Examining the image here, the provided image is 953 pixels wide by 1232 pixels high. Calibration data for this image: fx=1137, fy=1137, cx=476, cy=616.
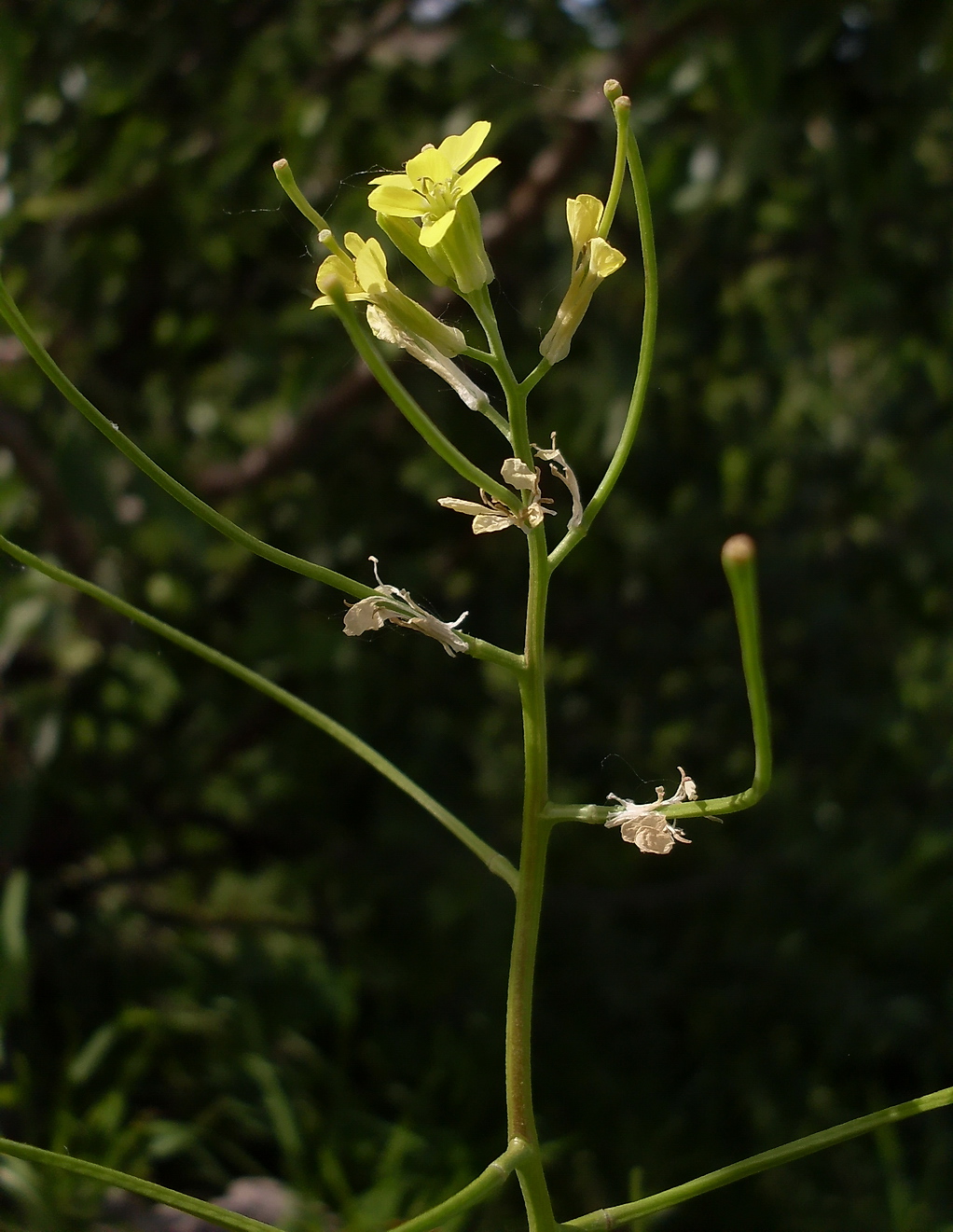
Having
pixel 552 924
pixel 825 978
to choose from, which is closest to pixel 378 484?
pixel 552 924

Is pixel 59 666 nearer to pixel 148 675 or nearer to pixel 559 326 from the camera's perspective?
pixel 148 675

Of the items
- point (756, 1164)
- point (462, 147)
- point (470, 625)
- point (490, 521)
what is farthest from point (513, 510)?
point (470, 625)

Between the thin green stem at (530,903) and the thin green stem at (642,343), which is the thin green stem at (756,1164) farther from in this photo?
the thin green stem at (642,343)

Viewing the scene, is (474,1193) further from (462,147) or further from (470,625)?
(470,625)

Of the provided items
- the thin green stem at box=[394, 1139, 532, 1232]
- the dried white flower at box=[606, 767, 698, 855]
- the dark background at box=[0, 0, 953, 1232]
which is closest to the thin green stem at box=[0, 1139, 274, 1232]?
the thin green stem at box=[394, 1139, 532, 1232]

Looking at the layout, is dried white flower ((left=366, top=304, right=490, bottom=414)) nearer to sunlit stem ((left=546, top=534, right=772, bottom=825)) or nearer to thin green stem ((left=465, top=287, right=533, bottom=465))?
thin green stem ((left=465, top=287, right=533, bottom=465))

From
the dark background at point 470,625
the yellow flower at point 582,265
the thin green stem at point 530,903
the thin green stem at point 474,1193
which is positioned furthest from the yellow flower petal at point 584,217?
the dark background at point 470,625
